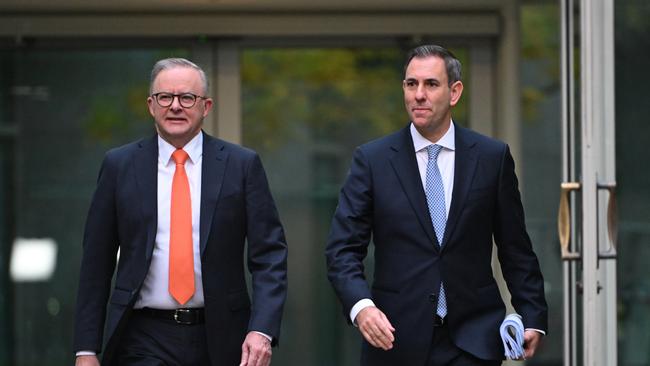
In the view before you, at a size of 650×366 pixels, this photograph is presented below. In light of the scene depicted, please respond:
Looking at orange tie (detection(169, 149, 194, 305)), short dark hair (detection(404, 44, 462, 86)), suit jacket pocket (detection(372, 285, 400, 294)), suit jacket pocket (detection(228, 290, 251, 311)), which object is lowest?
suit jacket pocket (detection(228, 290, 251, 311))

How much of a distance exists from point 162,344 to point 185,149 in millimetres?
800

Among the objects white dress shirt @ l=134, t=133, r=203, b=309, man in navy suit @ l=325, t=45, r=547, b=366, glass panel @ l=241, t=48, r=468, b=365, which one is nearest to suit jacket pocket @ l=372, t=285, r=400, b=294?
man in navy suit @ l=325, t=45, r=547, b=366

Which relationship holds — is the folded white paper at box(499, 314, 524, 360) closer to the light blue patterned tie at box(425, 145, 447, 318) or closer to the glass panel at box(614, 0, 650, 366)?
the light blue patterned tie at box(425, 145, 447, 318)

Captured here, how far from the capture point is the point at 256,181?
5723 millimetres

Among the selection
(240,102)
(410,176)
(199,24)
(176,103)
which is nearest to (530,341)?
(410,176)

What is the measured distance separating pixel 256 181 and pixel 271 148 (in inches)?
149

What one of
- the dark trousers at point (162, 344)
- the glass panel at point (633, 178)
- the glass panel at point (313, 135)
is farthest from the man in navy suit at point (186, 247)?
the glass panel at point (313, 135)

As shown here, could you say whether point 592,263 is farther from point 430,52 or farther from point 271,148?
point 271,148

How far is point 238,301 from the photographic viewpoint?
5.62m

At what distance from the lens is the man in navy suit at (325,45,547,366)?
5414mm

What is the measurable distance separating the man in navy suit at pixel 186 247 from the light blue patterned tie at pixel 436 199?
0.65 metres

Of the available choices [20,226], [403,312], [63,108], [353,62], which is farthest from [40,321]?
[403,312]

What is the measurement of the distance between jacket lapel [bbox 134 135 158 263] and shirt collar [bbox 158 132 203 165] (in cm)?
2

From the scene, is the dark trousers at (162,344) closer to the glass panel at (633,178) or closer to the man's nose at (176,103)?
the man's nose at (176,103)
